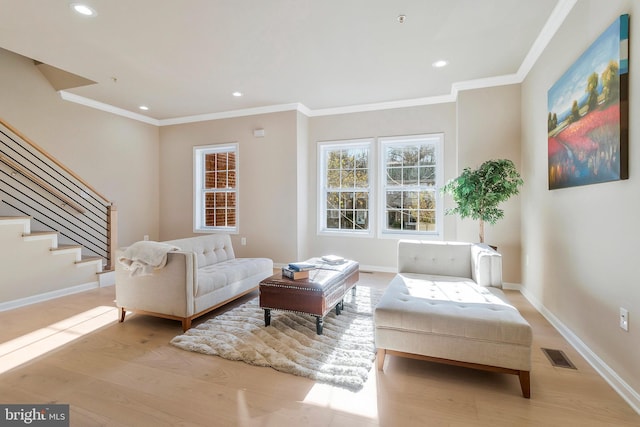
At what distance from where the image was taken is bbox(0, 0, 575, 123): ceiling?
252cm

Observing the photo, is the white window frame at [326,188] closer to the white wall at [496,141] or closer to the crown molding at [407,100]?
the crown molding at [407,100]

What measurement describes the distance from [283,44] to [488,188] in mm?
2769

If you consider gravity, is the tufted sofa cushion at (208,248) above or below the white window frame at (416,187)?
below

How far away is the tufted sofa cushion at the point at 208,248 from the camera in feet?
11.2

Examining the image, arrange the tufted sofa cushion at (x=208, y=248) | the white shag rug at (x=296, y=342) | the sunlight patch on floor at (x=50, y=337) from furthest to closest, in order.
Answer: the tufted sofa cushion at (x=208, y=248) → the sunlight patch on floor at (x=50, y=337) → the white shag rug at (x=296, y=342)

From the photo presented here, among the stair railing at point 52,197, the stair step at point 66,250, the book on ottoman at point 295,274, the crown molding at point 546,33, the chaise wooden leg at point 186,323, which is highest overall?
the crown molding at point 546,33

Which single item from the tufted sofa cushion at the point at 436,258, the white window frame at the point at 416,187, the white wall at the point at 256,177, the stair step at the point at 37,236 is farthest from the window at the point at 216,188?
the tufted sofa cushion at the point at 436,258

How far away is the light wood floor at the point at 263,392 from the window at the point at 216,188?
3.28 metres

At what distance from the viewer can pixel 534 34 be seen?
9.59 feet

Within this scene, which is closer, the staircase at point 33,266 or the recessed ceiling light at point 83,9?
the recessed ceiling light at point 83,9

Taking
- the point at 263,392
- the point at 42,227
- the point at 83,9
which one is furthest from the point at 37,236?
the point at 263,392

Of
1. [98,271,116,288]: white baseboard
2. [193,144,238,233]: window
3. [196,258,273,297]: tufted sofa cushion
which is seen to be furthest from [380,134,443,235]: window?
[98,271,116,288]: white baseboard

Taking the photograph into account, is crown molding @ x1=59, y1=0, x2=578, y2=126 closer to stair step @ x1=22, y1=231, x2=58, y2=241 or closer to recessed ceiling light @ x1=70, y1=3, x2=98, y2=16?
stair step @ x1=22, y1=231, x2=58, y2=241

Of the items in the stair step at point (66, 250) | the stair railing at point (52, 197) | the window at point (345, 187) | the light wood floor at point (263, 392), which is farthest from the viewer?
the window at point (345, 187)
